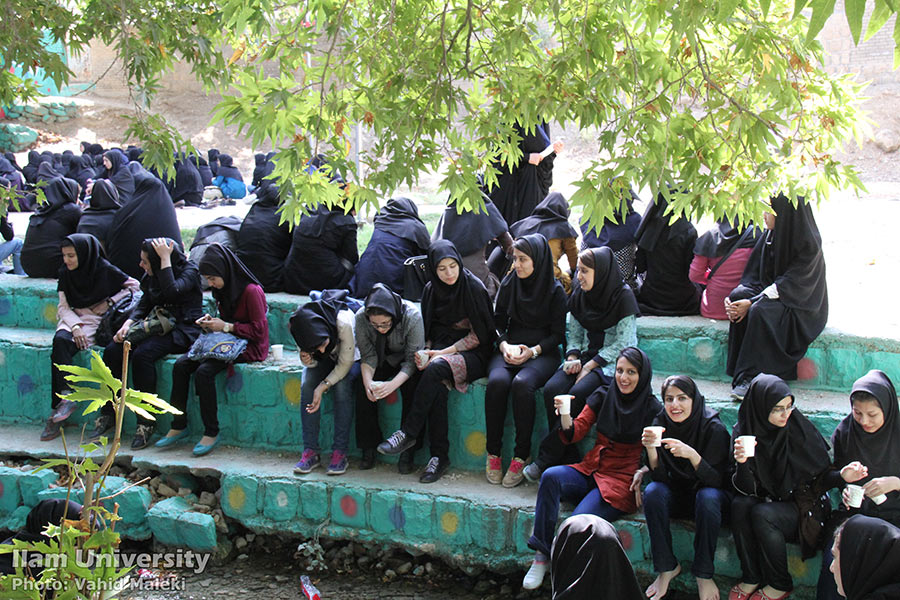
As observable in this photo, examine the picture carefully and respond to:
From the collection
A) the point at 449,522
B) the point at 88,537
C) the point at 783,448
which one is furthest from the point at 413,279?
the point at 88,537

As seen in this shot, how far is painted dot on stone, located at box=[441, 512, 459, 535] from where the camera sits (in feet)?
14.9

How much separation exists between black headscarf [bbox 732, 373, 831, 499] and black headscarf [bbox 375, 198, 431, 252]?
9.12 feet

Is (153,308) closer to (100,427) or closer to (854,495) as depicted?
(100,427)

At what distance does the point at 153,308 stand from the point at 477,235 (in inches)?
86.0

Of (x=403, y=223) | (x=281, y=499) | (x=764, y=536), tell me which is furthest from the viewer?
(x=403, y=223)

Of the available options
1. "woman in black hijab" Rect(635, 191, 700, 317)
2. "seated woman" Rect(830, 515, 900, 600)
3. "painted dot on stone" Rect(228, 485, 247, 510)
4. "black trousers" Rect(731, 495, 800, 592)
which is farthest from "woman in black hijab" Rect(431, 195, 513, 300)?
"seated woman" Rect(830, 515, 900, 600)

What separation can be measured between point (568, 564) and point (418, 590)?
141 cm

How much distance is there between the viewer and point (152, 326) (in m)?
5.47

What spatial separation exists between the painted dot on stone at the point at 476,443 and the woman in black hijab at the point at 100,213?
363 cm

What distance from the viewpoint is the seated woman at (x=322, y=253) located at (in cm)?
599

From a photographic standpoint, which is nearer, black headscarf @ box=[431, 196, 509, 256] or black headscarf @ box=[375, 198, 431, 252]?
black headscarf @ box=[431, 196, 509, 256]

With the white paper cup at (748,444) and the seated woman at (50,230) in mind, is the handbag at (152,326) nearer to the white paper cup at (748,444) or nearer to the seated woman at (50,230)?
the seated woman at (50,230)

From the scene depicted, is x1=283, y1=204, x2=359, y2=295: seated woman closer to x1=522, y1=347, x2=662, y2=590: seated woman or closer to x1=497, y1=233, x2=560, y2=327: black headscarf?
x1=497, y1=233, x2=560, y2=327: black headscarf

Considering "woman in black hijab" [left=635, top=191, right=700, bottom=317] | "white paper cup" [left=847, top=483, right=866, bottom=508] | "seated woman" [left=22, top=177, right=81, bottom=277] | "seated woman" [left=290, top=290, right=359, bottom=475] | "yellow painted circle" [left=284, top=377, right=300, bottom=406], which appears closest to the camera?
"white paper cup" [left=847, top=483, right=866, bottom=508]
